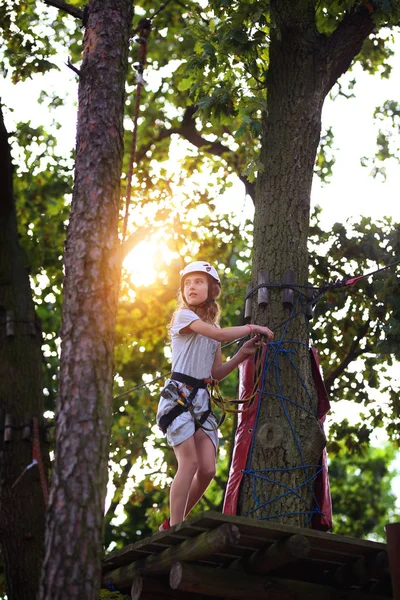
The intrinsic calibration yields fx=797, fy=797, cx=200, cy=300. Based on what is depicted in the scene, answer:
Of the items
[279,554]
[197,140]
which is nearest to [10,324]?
[279,554]

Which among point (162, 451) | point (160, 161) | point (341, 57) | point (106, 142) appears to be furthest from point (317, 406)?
point (160, 161)

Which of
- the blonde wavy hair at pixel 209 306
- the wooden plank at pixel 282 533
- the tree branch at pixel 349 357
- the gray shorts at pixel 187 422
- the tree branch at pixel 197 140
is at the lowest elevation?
the wooden plank at pixel 282 533

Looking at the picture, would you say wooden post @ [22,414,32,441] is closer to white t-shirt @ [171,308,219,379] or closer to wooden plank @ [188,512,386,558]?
white t-shirt @ [171,308,219,379]

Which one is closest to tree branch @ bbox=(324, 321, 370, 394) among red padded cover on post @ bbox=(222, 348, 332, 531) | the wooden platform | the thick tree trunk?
red padded cover on post @ bbox=(222, 348, 332, 531)

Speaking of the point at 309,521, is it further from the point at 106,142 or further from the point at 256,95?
the point at 256,95

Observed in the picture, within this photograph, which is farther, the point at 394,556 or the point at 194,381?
the point at 194,381

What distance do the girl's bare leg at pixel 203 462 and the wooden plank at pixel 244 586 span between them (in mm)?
595

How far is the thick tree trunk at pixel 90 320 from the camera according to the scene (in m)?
3.73

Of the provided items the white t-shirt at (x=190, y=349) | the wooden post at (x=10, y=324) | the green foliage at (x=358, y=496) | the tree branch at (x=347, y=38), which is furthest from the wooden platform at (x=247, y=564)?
the green foliage at (x=358, y=496)

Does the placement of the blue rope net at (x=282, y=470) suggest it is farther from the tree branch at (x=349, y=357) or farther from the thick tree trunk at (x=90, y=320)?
the tree branch at (x=349, y=357)

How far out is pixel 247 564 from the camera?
5047 mm

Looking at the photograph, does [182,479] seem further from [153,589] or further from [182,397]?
[153,589]

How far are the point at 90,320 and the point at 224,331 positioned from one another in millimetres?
1410

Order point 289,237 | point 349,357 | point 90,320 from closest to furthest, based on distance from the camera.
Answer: point 90,320, point 289,237, point 349,357
